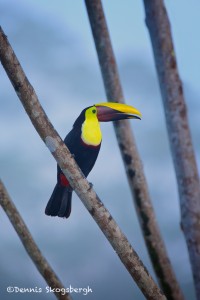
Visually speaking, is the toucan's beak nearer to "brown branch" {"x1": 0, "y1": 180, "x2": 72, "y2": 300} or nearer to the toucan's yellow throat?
the toucan's yellow throat

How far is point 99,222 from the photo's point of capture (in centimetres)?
186

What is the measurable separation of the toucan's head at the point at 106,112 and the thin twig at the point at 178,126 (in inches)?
11.5

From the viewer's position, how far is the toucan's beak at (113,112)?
239 centimetres

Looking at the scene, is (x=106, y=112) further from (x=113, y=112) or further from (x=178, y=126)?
(x=178, y=126)

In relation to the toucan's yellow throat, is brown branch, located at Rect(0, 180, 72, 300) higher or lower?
lower

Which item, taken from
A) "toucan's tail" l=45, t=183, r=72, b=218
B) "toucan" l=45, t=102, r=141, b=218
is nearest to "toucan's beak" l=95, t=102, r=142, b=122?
"toucan" l=45, t=102, r=141, b=218

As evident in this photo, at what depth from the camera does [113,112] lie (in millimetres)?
2439

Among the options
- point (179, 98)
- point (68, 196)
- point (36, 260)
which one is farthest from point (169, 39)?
point (36, 260)

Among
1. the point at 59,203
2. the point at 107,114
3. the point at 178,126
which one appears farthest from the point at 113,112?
the point at 59,203

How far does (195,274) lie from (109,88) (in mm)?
1482

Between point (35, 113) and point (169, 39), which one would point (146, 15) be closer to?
point (169, 39)

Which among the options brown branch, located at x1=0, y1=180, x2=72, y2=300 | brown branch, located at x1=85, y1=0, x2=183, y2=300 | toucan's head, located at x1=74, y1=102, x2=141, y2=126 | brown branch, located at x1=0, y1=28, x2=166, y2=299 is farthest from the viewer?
brown branch, located at x1=85, y1=0, x2=183, y2=300

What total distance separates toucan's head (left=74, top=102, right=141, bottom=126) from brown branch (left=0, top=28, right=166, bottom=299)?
1.71 feet

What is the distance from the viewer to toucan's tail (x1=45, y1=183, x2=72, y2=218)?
2230 mm
